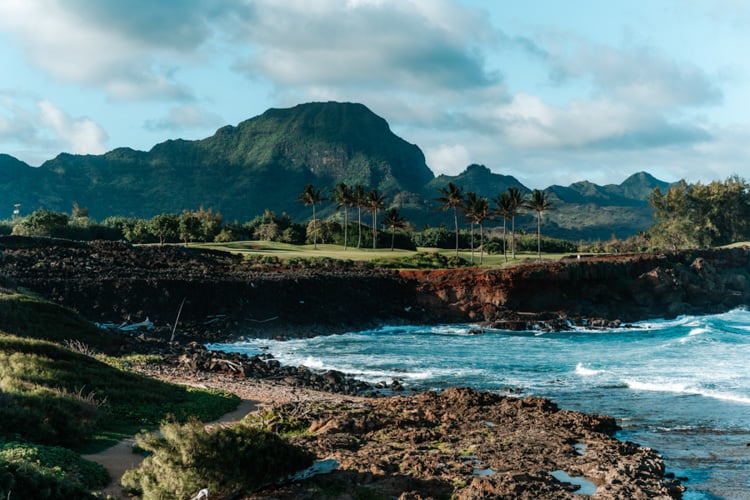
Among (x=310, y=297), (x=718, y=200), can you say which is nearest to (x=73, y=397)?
(x=310, y=297)

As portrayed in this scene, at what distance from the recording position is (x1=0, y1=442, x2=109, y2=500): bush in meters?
8.09

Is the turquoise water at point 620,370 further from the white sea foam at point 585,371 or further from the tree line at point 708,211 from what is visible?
the tree line at point 708,211

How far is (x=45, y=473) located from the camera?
874 centimetres

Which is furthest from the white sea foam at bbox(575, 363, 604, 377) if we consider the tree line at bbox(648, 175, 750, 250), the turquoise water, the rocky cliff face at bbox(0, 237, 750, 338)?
the tree line at bbox(648, 175, 750, 250)

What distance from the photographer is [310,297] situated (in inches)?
1697

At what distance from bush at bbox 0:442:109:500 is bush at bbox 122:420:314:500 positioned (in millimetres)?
822

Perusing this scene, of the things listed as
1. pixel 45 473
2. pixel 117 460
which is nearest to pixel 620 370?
pixel 117 460

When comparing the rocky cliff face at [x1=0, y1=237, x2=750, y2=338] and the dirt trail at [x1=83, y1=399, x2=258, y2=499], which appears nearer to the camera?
the dirt trail at [x1=83, y1=399, x2=258, y2=499]

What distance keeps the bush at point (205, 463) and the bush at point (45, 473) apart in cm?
82

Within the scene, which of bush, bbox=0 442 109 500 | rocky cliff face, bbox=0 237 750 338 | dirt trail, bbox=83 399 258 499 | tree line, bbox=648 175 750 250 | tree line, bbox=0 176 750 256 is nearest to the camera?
bush, bbox=0 442 109 500

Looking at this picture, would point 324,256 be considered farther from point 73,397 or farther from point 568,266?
point 73,397

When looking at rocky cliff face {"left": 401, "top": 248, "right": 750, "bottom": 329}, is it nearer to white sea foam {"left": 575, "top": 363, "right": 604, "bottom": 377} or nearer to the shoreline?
white sea foam {"left": 575, "top": 363, "right": 604, "bottom": 377}

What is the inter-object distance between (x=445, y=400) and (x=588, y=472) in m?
5.96

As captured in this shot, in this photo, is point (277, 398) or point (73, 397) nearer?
point (73, 397)
